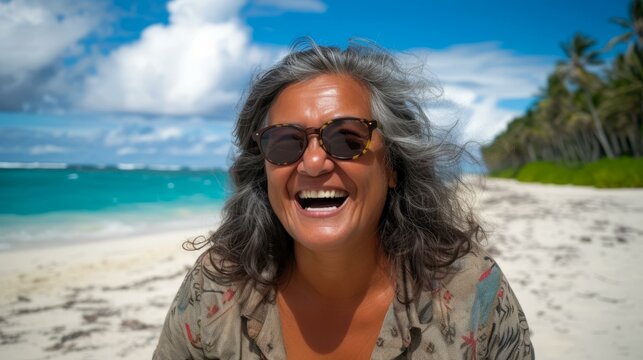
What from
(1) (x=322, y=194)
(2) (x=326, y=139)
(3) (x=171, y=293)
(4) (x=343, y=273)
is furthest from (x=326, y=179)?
(3) (x=171, y=293)

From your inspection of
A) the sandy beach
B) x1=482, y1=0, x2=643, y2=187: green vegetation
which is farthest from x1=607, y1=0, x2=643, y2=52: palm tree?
the sandy beach

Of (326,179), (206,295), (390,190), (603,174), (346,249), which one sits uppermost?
(326,179)

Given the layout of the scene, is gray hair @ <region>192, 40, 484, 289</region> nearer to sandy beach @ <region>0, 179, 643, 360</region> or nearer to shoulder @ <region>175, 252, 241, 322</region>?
shoulder @ <region>175, 252, 241, 322</region>

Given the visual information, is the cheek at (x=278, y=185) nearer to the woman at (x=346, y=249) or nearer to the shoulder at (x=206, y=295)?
the woman at (x=346, y=249)

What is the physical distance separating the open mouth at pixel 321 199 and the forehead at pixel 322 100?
1.07 ft

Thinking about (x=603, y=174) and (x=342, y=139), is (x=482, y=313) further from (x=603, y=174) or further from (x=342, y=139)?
(x=603, y=174)

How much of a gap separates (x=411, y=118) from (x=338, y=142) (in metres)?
0.58

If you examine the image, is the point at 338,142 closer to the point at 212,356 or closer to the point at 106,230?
the point at 212,356

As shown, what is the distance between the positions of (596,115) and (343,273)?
51222mm

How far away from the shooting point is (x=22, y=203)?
24.0 m

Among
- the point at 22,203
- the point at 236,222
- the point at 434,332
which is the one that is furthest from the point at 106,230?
the point at 434,332

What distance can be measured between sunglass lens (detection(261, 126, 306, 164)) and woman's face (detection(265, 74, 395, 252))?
3 centimetres

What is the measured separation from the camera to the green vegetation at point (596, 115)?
3484 cm

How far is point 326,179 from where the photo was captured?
6.44 ft
